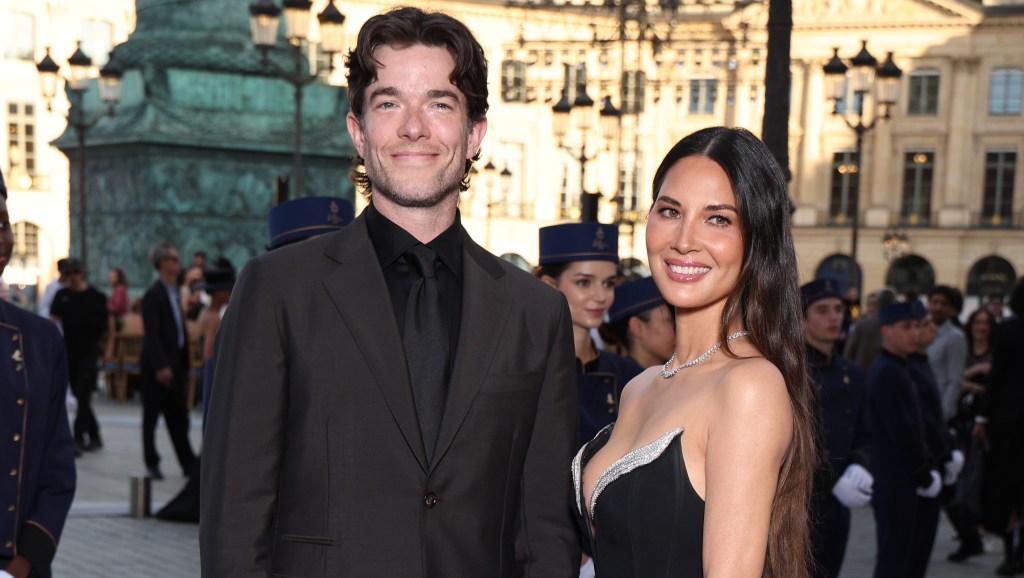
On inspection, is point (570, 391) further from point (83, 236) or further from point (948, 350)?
point (83, 236)

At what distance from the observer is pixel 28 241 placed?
45656 millimetres

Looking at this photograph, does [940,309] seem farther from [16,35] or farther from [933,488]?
[16,35]

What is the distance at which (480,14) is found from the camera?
1982 inches

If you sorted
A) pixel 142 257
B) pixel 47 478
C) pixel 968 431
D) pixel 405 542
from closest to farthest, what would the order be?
pixel 405 542 < pixel 47 478 < pixel 968 431 < pixel 142 257

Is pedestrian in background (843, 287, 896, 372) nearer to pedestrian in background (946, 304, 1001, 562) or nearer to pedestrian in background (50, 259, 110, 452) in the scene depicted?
pedestrian in background (946, 304, 1001, 562)

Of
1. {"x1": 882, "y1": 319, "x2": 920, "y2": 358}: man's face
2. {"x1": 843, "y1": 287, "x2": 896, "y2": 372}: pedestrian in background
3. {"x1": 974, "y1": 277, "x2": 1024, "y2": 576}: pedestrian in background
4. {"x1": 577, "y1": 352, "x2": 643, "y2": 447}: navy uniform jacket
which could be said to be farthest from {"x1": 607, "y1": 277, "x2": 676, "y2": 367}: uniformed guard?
{"x1": 843, "y1": 287, "x2": 896, "y2": 372}: pedestrian in background

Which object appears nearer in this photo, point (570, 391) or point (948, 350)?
point (570, 391)

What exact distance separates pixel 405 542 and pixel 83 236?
41.8 ft

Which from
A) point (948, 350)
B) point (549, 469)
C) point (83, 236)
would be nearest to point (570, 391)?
point (549, 469)

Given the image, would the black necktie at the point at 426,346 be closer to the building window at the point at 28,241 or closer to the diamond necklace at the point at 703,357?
the diamond necklace at the point at 703,357

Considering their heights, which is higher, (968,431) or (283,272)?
(283,272)

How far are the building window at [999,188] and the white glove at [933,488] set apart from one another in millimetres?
53635

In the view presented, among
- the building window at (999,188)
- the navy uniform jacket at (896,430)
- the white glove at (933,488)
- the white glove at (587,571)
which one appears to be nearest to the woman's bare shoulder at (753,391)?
the white glove at (587,571)

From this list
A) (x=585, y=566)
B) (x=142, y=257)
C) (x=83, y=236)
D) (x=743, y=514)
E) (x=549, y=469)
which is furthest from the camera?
(x=83, y=236)
